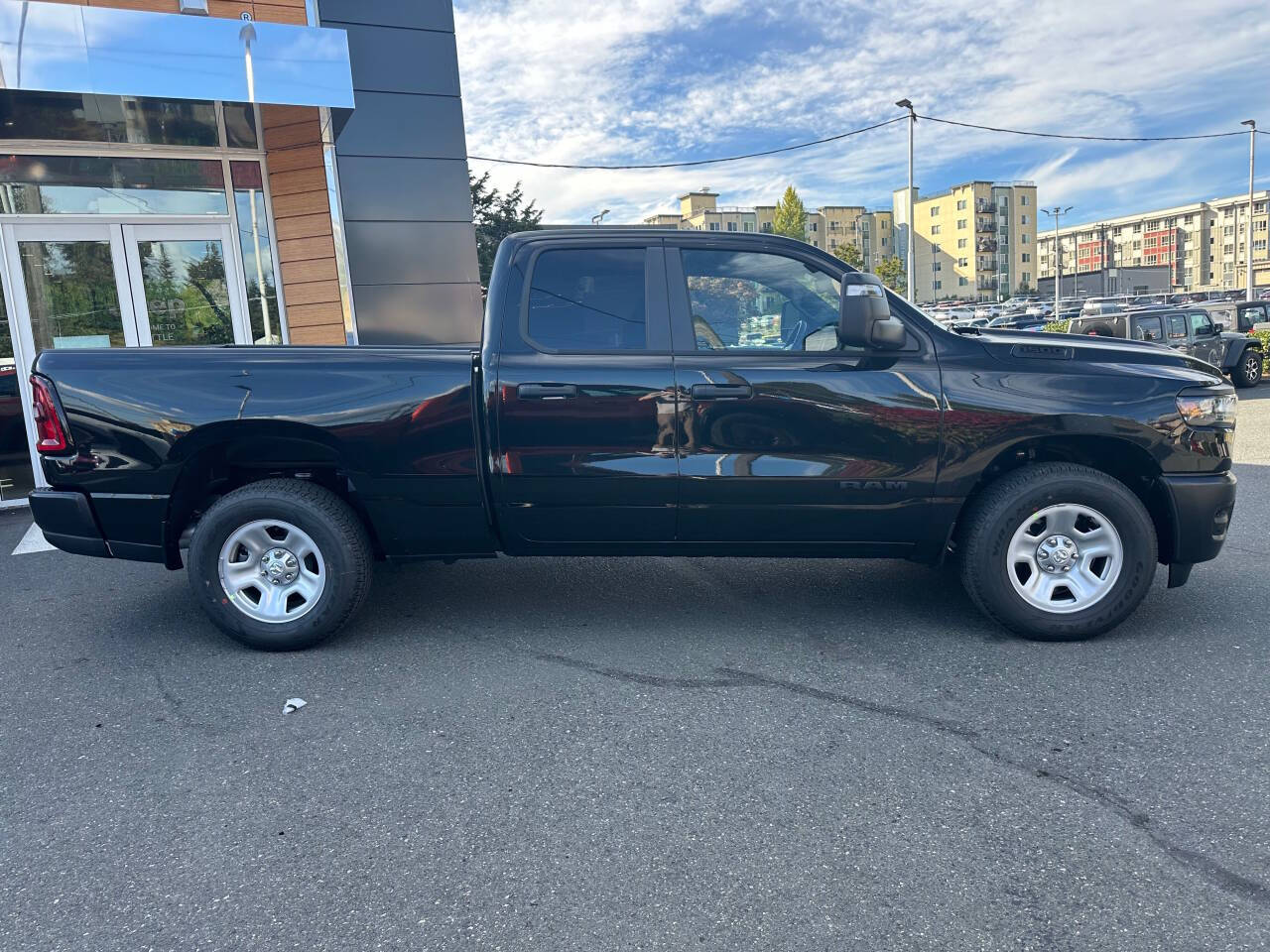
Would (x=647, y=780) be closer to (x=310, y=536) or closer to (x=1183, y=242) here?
(x=310, y=536)

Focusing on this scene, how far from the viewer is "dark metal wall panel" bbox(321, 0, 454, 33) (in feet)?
32.4

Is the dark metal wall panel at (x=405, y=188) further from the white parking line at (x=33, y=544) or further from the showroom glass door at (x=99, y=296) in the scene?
the white parking line at (x=33, y=544)

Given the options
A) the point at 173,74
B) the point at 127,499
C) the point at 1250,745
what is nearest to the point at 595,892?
the point at 1250,745

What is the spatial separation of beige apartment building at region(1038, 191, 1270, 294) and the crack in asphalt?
407ft

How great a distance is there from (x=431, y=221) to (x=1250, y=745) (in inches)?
373

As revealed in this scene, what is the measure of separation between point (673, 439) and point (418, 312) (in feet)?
23.4

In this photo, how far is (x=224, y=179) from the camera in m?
9.16

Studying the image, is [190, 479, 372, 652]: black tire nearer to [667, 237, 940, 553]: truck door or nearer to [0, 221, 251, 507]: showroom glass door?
[667, 237, 940, 553]: truck door

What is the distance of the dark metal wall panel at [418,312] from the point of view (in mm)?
10336

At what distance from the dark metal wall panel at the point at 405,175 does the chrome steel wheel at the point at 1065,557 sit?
25.9 feet

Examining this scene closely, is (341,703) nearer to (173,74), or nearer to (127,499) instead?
(127,499)

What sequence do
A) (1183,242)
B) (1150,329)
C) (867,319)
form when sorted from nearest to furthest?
(867,319), (1150,329), (1183,242)

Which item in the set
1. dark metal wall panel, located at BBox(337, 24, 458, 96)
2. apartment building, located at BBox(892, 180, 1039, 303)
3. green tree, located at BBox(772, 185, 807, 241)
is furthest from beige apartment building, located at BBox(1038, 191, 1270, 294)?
dark metal wall panel, located at BBox(337, 24, 458, 96)

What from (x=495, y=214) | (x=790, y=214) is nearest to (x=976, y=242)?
(x=790, y=214)
